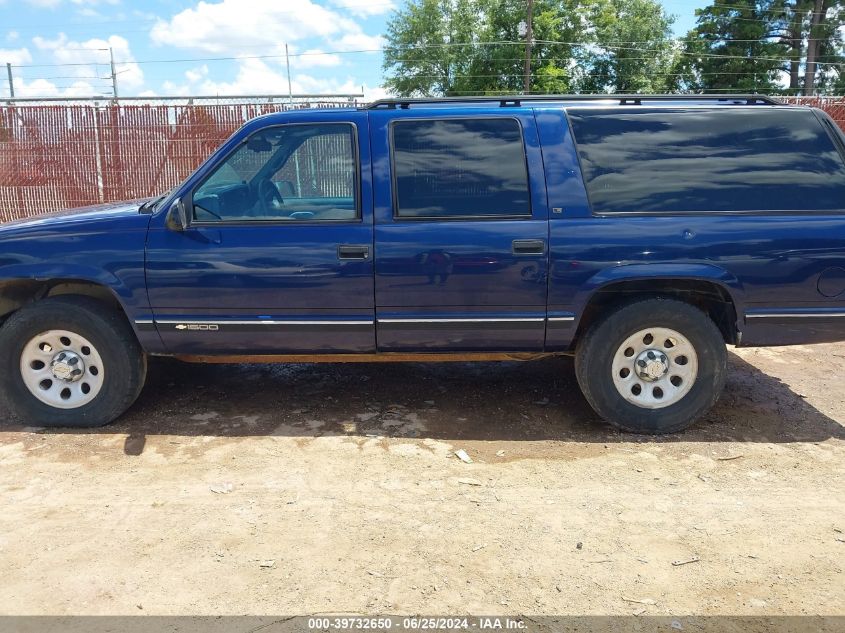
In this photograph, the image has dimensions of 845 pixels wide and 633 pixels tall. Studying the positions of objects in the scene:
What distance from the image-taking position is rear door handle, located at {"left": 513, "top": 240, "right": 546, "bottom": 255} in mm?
3711

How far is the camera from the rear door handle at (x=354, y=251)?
12.3 ft

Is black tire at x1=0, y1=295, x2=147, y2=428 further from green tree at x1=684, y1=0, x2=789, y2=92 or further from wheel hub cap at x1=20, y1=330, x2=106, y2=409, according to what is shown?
green tree at x1=684, y1=0, x2=789, y2=92

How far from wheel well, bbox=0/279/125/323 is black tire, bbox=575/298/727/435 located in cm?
299

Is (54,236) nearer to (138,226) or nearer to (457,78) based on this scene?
(138,226)

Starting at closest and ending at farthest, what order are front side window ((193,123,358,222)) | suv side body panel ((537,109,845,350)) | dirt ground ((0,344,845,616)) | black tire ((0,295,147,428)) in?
1. dirt ground ((0,344,845,616))
2. suv side body panel ((537,109,845,350))
3. front side window ((193,123,358,222))
4. black tire ((0,295,147,428))

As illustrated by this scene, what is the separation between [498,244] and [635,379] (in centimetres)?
123

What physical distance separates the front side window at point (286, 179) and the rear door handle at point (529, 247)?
970 millimetres

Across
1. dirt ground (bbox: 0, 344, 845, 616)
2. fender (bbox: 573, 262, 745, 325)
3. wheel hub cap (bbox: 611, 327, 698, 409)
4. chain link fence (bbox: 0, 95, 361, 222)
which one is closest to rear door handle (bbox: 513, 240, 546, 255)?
fender (bbox: 573, 262, 745, 325)

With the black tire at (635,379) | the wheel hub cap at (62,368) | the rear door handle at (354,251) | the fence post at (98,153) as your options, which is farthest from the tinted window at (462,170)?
the fence post at (98,153)

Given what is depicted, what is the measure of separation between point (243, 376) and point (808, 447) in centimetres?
401

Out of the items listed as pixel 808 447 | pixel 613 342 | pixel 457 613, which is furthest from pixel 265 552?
pixel 808 447

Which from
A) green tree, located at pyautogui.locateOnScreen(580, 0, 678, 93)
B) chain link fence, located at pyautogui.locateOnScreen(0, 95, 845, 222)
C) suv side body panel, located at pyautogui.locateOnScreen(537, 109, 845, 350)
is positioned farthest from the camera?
green tree, located at pyautogui.locateOnScreen(580, 0, 678, 93)

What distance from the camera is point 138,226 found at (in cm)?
383

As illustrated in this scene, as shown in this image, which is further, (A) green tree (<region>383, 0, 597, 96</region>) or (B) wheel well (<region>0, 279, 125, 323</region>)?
(A) green tree (<region>383, 0, 597, 96</region>)
